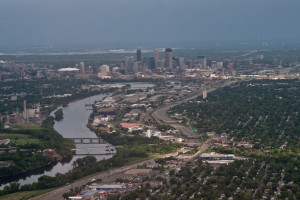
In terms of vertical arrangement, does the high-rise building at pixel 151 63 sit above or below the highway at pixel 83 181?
above

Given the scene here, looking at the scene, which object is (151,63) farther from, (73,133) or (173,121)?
(73,133)

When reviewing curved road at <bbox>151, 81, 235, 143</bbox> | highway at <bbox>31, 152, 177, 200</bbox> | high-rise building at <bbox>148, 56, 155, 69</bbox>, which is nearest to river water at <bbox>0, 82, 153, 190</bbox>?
highway at <bbox>31, 152, 177, 200</bbox>

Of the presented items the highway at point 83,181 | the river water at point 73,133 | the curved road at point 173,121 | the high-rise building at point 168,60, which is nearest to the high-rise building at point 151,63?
the high-rise building at point 168,60

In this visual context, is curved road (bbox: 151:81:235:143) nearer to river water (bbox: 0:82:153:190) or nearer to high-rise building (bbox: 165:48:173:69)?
river water (bbox: 0:82:153:190)

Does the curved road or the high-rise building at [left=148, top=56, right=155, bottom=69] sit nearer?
the curved road

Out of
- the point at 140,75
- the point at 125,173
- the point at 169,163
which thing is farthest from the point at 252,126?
the point at 140,75

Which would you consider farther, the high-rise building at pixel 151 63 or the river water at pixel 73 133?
the high-rise building at pixel 151 63

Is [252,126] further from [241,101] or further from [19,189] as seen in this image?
[19,189]

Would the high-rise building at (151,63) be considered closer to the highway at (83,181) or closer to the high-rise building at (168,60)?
the high-rise building at (168,60)
